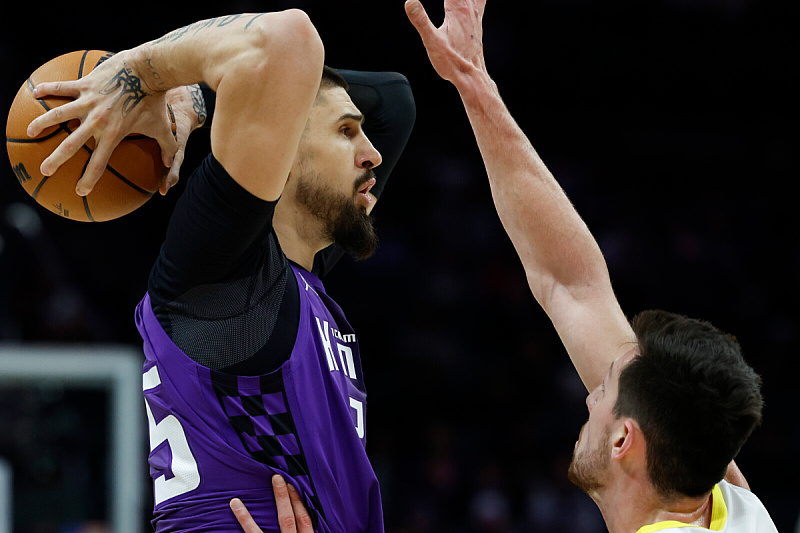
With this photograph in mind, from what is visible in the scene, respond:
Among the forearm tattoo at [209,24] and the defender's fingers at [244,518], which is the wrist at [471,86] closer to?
the forearm tattoo at [209,24]

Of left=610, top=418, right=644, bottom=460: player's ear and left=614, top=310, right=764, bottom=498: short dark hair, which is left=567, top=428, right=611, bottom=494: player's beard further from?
left=614, top=310, right=764, bottom=498: short dark hair

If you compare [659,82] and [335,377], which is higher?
[335,377]

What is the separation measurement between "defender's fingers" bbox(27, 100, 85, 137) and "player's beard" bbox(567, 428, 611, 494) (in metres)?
1.68

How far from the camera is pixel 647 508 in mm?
2594

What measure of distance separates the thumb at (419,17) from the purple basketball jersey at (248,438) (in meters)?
0.96

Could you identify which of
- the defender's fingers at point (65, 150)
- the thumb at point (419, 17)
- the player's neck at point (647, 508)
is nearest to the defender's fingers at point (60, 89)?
the defender's fingers at point (65, 150)

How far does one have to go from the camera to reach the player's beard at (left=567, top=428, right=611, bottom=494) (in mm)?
2652

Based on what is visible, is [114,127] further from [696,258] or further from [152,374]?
[696,258]

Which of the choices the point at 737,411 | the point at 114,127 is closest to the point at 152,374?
the point at 114,127

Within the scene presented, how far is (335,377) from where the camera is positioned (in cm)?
271

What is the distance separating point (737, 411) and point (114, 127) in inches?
70.4

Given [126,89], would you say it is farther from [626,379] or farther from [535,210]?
[626,379]

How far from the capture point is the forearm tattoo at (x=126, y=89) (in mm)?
2414

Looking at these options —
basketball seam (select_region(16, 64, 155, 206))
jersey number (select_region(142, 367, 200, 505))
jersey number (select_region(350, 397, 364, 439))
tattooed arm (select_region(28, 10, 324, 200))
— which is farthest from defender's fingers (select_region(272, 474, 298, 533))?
basketball seam (select_region(16, 64, 155, 206))
